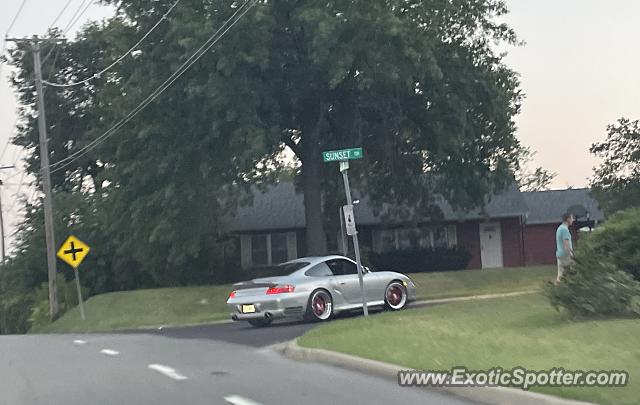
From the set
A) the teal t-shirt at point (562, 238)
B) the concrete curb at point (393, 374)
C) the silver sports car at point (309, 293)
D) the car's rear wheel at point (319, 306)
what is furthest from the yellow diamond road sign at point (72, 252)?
the teal t-shirt at point (562, 238)

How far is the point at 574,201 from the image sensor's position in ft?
182

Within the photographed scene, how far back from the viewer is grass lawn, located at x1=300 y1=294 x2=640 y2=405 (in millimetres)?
10914

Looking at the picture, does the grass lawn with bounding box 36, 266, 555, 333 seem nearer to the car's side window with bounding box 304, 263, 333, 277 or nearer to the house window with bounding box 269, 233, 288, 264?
the car's side window with bounding box 304, 263, 333, 277

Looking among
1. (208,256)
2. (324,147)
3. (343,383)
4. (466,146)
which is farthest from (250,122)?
(343,383)

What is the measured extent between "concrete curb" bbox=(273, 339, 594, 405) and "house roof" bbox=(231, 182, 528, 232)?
93.1 feet

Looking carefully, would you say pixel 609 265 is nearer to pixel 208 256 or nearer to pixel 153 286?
pixel 208 256

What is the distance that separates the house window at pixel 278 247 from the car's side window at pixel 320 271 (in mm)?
25019

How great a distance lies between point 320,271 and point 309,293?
782mm

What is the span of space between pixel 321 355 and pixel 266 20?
54.6ft

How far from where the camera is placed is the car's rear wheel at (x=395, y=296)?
915 inches

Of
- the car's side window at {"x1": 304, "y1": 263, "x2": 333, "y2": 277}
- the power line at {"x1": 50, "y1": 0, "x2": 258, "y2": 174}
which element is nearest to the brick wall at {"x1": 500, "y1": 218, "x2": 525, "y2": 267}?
the power line at {"x1": 50, "y1": 0, "x2": 258, "y2": 174}

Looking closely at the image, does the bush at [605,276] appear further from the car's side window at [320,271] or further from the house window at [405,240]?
the house window at [405,240]

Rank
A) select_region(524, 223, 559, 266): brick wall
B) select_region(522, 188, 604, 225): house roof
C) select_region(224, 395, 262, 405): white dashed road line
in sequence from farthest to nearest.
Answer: select_region(522, 188, 604, 225): house roof → select_region(524, 223, 559, 266): brick wall → select_region(224, 395, 262, 405): white dashed road line

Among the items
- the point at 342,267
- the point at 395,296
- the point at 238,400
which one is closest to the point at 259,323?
the point at 342,267
